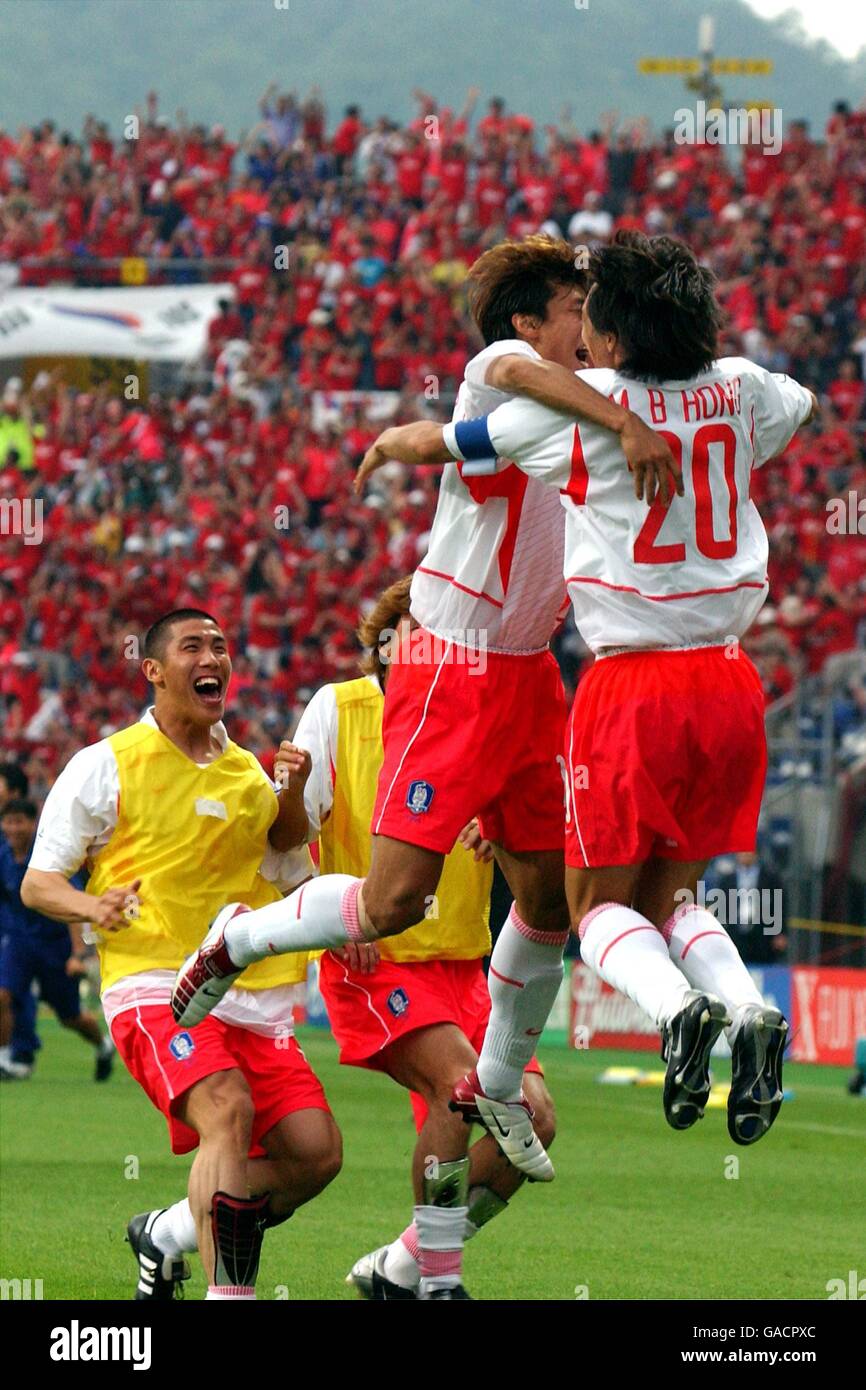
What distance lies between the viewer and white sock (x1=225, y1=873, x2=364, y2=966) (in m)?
6.68

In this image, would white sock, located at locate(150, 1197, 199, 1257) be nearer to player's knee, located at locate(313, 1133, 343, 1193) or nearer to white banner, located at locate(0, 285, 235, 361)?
player's knee, located at locate(313, 1133, 343, 1193)

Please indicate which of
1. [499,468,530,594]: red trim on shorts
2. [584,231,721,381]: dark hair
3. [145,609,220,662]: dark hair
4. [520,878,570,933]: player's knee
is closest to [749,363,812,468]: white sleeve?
[584,231,721,381]: dark hair

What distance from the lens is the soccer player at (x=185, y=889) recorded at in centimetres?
714

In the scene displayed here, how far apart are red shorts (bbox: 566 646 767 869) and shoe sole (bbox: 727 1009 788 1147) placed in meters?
0.64

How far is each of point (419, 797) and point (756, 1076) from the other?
1350 mm

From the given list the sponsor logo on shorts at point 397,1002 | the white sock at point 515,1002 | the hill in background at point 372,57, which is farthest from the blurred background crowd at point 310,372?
the hill in background at point 372,57

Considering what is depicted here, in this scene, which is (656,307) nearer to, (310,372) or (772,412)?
(772,412)

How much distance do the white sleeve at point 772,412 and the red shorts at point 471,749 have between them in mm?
965

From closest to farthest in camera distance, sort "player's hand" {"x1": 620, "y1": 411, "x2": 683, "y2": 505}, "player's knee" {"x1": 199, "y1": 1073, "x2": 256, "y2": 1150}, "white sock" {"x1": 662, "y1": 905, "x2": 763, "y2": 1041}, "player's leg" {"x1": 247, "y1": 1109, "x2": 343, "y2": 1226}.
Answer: "player's hand" {"x1": 620, "y1": 411, "x2": 683, "y2": 505}, "white sock" {"x1": 662, "y1": 905, "x2": 763, "y2": 1041}, "player's knee" {"x1": 199, "y1": 1073, "x2": 256, "y2": 1150}, "player's leg" {"x1": 247, "y1": 1109, "x2": 343, "y2": 1226}

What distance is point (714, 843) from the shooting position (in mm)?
6391

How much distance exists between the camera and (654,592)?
6145mm

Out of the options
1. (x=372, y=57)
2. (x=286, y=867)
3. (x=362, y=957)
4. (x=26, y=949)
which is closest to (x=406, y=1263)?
(x=362, y=957)

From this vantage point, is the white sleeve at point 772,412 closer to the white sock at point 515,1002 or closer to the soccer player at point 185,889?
the white sock at point 515,1002
